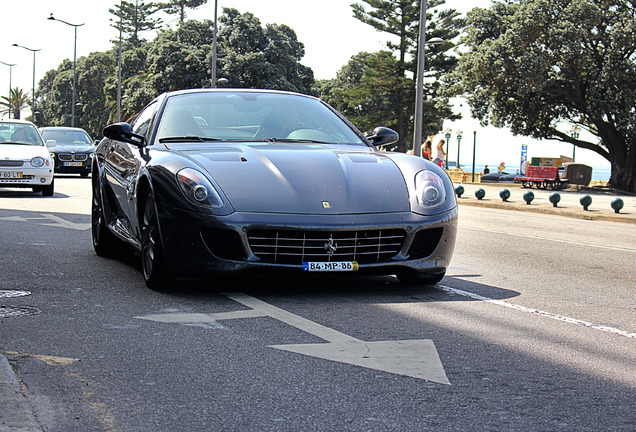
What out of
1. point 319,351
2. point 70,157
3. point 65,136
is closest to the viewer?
point 319,351

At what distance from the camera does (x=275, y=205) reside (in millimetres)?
5520

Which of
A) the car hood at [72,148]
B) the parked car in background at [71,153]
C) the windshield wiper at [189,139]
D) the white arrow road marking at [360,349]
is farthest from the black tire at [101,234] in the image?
the car hood at [72,148]

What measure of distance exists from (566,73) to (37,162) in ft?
96.4

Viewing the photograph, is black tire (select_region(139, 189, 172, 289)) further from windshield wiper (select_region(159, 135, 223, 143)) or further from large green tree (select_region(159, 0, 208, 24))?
large green tree (select_region(159, 0, 208, 24))

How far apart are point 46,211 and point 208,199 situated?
8358mm

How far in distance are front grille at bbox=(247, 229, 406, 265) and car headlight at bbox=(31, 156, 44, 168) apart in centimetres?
1279

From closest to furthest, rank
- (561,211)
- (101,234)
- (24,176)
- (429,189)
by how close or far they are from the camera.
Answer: (429,189)
(101,234)
(24,176)
(561,211)

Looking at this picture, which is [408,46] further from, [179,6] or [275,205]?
[275,205]

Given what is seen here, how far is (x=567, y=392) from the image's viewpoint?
11.7 ft

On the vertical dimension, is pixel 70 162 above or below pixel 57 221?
above

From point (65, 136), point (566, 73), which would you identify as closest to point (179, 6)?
point (566, 73)

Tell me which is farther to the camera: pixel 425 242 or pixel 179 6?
pixel 179 6

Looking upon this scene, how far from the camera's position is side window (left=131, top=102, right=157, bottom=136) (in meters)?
7.12

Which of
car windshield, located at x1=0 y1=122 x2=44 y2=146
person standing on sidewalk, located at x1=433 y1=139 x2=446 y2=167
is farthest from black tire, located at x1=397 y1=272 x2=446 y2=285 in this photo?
person standing on sidewalk, located at x1=433 y1=139 x2=446 y2=167
